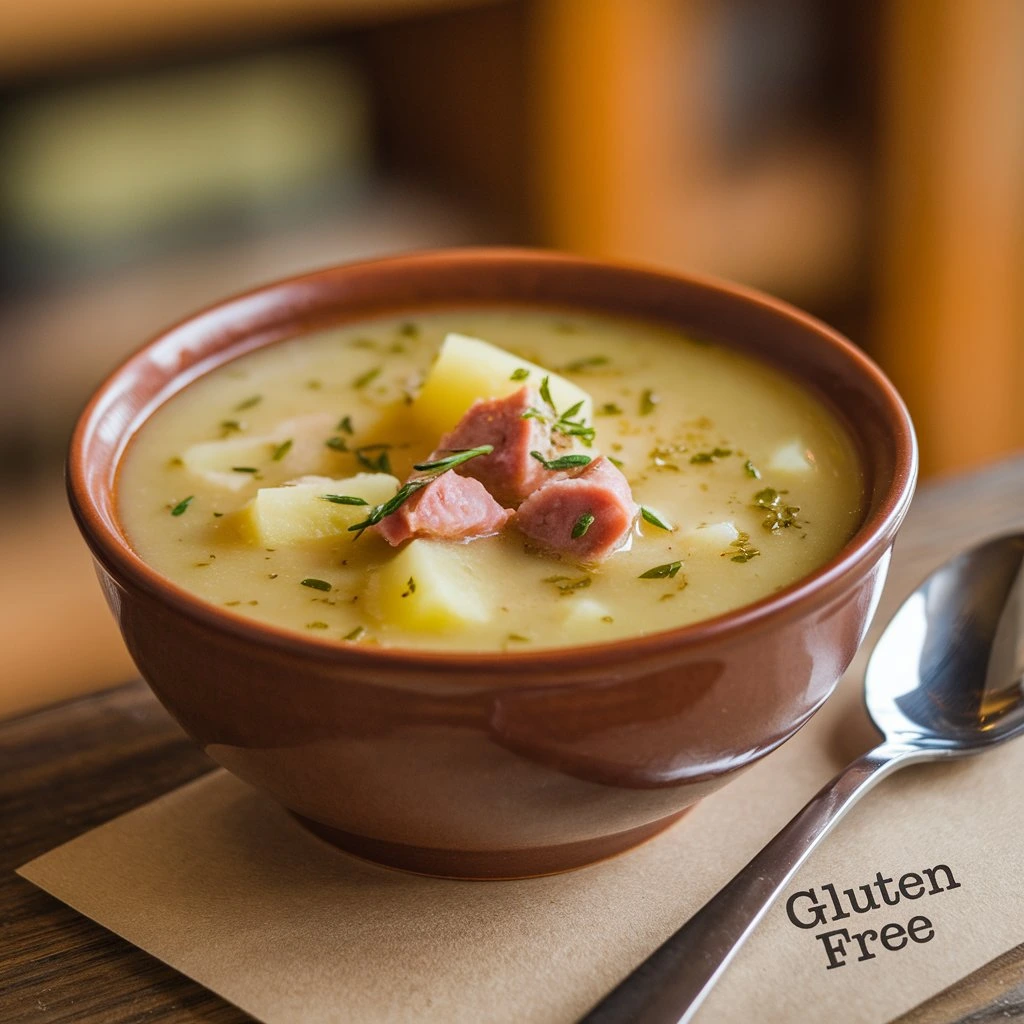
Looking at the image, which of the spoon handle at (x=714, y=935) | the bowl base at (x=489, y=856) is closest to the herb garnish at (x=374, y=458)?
the bowl base at (x=489, y=856)

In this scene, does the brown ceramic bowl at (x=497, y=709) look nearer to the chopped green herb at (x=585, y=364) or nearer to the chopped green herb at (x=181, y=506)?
the chopped green herb at (x=181, y=506)

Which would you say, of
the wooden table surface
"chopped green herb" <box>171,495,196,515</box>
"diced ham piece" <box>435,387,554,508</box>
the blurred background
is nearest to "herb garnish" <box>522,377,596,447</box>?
"diced ham piece" <box>435,387,554,508</box>

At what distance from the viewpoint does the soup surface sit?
1100 mm

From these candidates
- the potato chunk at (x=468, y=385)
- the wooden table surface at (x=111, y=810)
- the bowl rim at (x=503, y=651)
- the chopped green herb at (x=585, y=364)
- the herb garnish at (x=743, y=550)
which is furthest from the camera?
the chopped green herb at (x=585, y=364)

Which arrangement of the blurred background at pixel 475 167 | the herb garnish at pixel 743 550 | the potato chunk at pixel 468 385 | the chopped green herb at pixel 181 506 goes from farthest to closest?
the blurred background at pixel 475 167, the potato chunk at pixel 468 385, the chopped green herb at pixel 181 506, the herb garnish at pixel 743 550

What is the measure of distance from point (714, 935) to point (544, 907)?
16cm

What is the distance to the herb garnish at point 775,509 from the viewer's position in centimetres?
121

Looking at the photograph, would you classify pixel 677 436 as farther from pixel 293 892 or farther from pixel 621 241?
pixel 621 241

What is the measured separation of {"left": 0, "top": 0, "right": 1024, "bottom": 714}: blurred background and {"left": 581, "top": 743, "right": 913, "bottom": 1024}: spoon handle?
1811 mm

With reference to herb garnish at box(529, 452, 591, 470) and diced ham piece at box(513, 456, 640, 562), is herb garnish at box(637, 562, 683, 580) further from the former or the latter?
herb garnish at box(529, 452, 591, 470)

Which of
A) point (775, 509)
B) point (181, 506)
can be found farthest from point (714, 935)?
point (181, 506)

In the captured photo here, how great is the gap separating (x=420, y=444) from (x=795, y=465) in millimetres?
365

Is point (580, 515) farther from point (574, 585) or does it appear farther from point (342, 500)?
point (342, 500)

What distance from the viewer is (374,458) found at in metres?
1.35
